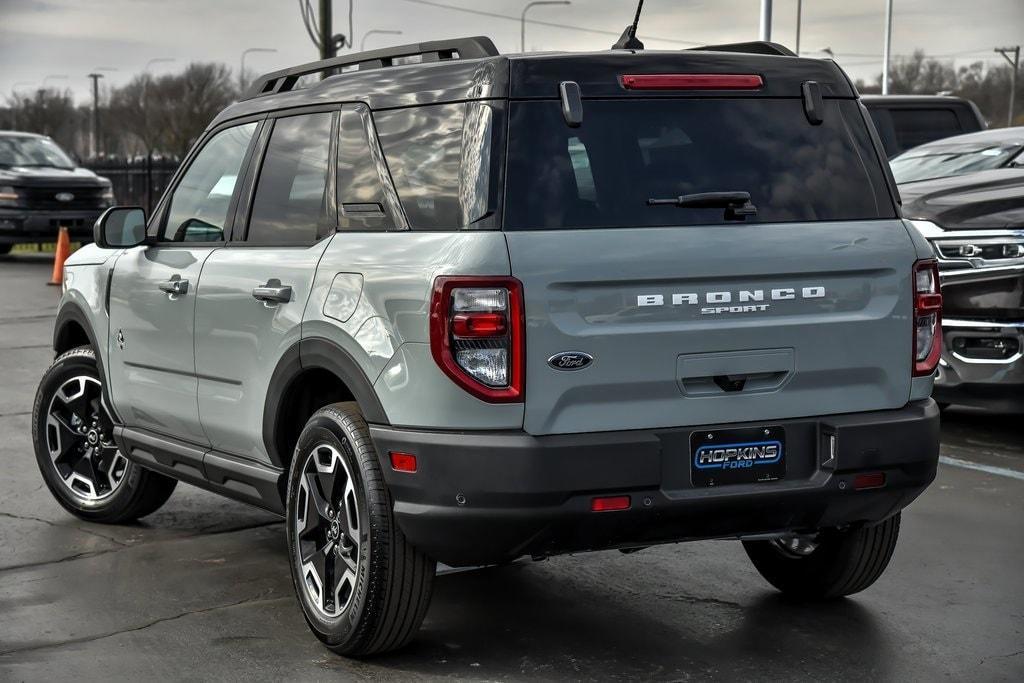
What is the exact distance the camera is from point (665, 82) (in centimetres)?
446

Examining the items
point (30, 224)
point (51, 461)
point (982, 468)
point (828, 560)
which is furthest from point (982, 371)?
point (30, 224)

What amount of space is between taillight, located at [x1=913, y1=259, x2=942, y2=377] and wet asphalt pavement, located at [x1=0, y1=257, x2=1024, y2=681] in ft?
3.10

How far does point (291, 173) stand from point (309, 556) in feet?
4.50

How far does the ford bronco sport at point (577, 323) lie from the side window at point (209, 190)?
0.54m

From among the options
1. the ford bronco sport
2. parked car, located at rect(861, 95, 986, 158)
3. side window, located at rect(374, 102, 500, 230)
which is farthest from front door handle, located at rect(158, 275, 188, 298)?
parked car, located at rect(861, 95, 986, 158)

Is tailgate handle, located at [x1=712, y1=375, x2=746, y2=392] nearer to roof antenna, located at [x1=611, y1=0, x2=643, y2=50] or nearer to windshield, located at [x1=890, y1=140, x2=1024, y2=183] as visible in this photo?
roof antenna, located at [x1=611, y1=0, x2=643, y2=50]

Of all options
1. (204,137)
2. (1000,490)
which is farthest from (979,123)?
(204,137)

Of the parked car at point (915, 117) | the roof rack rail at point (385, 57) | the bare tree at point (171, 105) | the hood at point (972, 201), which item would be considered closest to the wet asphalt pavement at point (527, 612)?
the roof rack rail at point (385, 57)

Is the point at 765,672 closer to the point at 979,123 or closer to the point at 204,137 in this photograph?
the point at 204,137

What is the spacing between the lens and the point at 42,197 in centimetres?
2264

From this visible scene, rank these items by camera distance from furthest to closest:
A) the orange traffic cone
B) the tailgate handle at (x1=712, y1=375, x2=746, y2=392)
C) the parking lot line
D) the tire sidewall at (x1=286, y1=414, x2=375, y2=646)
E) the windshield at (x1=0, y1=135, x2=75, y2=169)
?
the windshield at (x1=0, y1=135, x2=75, y2=169), the orange traffic cone, the parking lot line, the tire sidewall at (x1=286, y1=414, x2=375, y2=646), the tailgate handle at (x1=712, y1=375, x2=746, y2=392)

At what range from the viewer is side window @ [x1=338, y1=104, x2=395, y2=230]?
15.2 ft

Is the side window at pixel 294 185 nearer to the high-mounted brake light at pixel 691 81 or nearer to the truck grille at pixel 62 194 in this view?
the high-mounted brake light at pixel 691 81

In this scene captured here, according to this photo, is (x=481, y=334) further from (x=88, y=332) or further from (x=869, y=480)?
(x=88, y=332)
